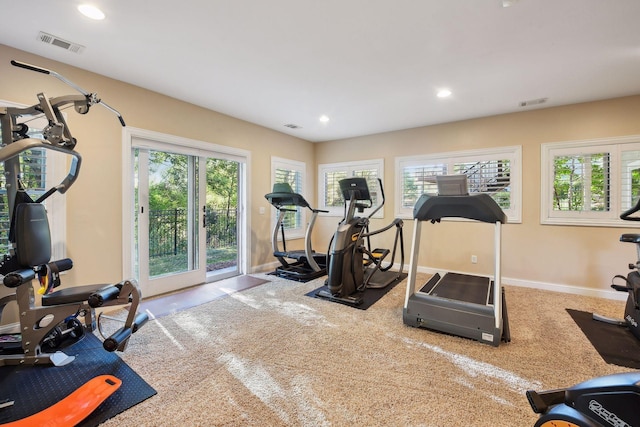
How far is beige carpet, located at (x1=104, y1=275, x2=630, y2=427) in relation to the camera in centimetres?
161

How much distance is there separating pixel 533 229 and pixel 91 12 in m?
5.58

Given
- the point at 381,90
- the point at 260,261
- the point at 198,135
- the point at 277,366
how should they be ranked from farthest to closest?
the point at 260,261 → the point at 198,135 → the point at 381,90 → the point at 277,366

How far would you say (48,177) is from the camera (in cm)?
272

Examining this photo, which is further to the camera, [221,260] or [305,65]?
[221,260]

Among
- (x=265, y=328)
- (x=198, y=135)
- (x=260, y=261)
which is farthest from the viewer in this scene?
(x=260, y=261)

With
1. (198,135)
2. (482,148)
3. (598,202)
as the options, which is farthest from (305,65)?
(598,202)

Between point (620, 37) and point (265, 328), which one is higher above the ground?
point (620, 37)

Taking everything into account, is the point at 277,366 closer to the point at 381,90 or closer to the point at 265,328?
the point at 265,328

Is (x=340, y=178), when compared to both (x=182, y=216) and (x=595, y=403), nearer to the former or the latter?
(x=182, y=216)

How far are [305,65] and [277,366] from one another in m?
2.81

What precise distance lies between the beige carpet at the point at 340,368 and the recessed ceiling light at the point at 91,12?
8.72 ft

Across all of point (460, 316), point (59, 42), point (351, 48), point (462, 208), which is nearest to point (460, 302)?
point (460, 316)

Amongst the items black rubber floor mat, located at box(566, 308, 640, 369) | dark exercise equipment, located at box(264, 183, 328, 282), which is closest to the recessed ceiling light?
dark exercise equipment, located at box(264, 183, 328, 282)

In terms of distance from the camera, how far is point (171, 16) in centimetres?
210
